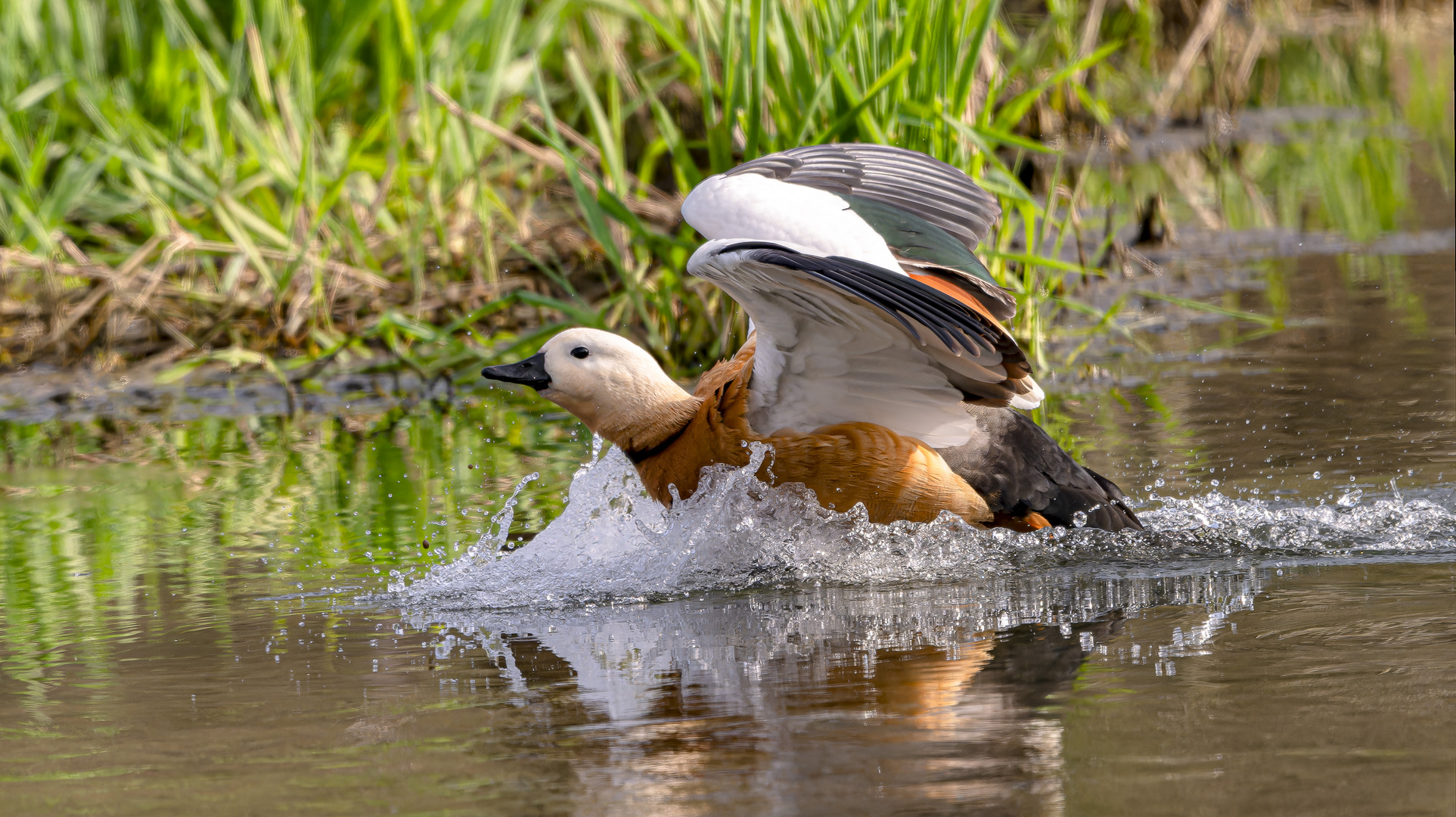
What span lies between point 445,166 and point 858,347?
4.61 metres

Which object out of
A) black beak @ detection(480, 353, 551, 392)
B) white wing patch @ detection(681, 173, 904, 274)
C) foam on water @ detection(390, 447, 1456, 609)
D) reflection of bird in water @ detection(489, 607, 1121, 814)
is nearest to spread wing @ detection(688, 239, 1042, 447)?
foam on water @ detection(390, 447, 1456, 609)

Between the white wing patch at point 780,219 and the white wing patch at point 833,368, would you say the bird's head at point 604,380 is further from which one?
the white wing patch at point 780,219

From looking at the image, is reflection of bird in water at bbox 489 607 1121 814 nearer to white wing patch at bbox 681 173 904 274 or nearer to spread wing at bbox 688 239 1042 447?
spread wing at bbox 688 239 1042 447

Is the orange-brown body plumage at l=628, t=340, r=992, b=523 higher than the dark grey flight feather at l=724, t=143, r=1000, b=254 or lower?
lower

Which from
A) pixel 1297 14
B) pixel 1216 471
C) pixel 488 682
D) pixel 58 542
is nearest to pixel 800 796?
pixel 488 682

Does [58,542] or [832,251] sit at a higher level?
[832,251]

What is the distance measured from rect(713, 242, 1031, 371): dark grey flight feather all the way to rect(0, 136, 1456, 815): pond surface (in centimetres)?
62

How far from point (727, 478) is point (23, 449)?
3.59 metres

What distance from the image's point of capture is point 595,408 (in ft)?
15.3

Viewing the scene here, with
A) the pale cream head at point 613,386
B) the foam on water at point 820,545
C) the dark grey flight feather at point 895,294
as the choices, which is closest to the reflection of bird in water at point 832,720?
the foam on water at point 820,545

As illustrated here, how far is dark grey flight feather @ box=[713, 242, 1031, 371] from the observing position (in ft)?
12.2

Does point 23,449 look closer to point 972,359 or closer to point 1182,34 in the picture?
point 972,359

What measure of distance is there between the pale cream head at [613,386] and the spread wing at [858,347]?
0.29 metres

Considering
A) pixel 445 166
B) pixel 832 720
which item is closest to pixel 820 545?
pixel 832 720
